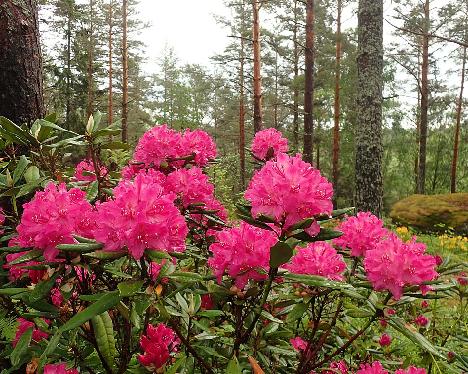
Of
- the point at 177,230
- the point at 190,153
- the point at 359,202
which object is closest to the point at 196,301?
the point at 177,230

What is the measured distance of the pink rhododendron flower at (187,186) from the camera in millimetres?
2010

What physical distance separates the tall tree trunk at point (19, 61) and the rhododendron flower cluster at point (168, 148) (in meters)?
0.63

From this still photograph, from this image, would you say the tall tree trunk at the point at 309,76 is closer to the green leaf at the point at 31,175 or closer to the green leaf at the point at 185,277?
the green leaf at the point at 31,175

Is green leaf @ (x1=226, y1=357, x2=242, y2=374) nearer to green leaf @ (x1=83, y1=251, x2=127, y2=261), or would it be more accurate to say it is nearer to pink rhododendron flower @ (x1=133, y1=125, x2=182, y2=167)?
green leaf @ (x1=83, y1=251, x2=127, y2=261)

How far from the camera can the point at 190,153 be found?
237 centimetres

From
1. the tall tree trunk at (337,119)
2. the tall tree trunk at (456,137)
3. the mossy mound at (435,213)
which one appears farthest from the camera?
the tall tree trunk at (456,137)

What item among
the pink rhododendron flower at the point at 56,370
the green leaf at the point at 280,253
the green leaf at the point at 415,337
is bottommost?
the pink rhododendron flower at the point at 56,370

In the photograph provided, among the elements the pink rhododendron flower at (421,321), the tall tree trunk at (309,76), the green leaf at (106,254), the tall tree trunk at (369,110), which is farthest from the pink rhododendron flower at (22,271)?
the tall tree trunk at (309,76)

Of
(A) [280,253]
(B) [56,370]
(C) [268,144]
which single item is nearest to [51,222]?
(B) [56,370]

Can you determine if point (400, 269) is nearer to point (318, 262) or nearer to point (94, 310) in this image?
point (318, 262)

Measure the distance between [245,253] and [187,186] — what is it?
2.41 feet

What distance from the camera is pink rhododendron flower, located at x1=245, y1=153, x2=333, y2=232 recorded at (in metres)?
1.22

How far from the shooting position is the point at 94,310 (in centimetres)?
113

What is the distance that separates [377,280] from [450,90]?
2180cm
